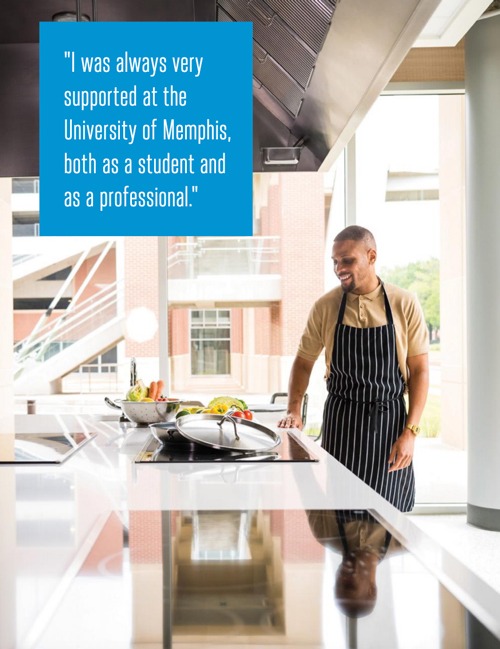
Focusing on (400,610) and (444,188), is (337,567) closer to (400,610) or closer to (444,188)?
(400,610)

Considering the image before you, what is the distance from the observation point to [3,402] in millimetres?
4133

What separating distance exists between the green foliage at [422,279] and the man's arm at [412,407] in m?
2.21

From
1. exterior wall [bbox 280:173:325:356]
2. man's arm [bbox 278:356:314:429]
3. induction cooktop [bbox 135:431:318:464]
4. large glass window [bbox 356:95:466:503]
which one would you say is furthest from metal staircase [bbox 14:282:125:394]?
induction cooktop [bbox 135:431:318:464]

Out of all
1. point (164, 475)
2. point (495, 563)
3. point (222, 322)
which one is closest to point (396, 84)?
point (222, 322)

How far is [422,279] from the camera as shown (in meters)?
4.66

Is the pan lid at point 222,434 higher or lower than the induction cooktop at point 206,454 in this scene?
higher

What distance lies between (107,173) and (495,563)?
2591 millimetres

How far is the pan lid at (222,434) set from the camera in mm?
1506

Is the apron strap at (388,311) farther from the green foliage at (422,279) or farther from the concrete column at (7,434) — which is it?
the green foliage at (422,279)

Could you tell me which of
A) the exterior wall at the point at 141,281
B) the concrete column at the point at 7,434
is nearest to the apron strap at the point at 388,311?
the concrete column at the point at 7,434

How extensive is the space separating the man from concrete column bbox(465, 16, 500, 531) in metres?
1.73

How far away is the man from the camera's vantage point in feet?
7.69

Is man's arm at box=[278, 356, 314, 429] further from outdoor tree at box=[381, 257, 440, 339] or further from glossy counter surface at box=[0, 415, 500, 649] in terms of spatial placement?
outdoor tree at box=[381, 257, 440, 339]

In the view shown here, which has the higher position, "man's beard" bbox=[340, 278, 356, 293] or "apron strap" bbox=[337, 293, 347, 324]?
"man's beard" bbox=[340, 278, 356, 293]
